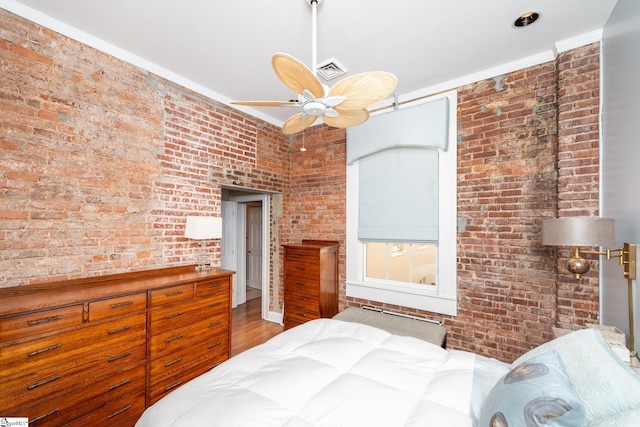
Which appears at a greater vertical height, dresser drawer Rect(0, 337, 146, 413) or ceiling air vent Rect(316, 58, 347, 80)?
ceiling air vent Rect(316, 58, 347, 80)

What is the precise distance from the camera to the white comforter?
1140 mm

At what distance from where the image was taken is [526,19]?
85.9 inches

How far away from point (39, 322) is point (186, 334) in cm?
109

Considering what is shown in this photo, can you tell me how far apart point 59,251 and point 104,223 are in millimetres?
380

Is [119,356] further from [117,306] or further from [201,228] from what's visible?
[201,228]

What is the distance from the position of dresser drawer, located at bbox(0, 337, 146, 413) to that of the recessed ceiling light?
13.4ft

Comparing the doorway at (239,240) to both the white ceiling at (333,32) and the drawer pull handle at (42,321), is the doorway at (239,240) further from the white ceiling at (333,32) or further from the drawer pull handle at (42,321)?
the drawer pull handle at (42,321)

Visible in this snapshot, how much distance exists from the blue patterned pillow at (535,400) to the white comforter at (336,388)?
0.21 metres

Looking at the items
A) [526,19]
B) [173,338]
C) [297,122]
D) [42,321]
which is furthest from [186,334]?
[526,19]

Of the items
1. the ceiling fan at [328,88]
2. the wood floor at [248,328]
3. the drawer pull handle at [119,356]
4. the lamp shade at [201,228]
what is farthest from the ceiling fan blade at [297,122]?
the wood floor at [248,328]

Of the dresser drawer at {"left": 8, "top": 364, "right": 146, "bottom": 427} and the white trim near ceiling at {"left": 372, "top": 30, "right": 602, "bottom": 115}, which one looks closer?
the dresser drawer at {"left": 8, "top": 364, "right": 146, "bottom": 427}

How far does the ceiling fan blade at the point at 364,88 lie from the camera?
1547mm

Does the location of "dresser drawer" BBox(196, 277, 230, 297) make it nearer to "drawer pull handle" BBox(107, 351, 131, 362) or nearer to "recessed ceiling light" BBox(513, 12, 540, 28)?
"drawer pull handle" BBox(107, 351, 131, 362)

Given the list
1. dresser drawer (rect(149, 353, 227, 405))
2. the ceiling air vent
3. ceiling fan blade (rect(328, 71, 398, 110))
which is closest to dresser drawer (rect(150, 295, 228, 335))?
dresser drawer (rect(149, 353, 227, 405))
